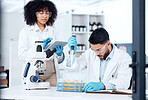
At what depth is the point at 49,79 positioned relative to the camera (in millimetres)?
2428

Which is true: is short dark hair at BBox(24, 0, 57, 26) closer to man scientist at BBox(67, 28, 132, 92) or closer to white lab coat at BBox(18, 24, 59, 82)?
white lab coat at BBox(18, 24, 59, 82)

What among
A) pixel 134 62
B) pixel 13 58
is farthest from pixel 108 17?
pixel 134 62

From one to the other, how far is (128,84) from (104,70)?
329 millimetres

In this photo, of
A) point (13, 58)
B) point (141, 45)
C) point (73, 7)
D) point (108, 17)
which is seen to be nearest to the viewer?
point (141, 45)

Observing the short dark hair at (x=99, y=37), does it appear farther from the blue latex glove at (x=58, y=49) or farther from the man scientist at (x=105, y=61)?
the blue latex glove at (x=58, y=49)

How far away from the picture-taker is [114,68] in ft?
7.54

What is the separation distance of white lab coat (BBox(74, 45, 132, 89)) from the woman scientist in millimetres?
246

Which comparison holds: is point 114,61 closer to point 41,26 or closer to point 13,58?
point 41,26

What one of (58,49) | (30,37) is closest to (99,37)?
(58,49)

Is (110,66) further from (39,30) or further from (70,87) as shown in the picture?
(39,30)

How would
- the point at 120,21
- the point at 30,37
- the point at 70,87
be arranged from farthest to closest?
the point at 120,21
the point at 30,37
the point at 70,87

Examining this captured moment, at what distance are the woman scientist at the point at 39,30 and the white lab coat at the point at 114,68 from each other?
0.81 feet

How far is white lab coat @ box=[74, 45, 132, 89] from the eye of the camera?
6.93ft

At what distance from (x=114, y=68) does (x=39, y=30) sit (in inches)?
35.5
